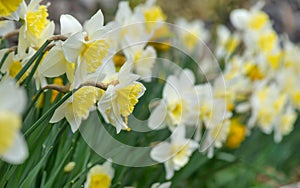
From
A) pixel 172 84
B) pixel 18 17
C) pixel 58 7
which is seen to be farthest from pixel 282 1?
pixel 18 17

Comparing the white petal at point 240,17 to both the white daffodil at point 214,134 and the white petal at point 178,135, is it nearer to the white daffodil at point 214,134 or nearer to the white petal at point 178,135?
the white daffodil at point 214,134

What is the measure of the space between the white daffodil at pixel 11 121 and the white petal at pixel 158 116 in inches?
33.1

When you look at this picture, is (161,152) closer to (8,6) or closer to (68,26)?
(68,26)

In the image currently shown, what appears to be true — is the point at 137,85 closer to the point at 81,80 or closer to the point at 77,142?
the point at 81,80

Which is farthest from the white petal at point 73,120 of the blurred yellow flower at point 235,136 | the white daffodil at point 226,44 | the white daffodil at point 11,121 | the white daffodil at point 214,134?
the white daffodil at point 226,44

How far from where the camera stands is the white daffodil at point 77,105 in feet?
2.90

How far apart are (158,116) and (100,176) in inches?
11.0

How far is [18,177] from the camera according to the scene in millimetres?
999

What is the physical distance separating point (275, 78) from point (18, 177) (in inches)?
59.5

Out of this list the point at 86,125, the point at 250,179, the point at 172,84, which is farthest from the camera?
the point at 250,179

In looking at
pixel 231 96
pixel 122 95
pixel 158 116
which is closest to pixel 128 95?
pixel 122 95

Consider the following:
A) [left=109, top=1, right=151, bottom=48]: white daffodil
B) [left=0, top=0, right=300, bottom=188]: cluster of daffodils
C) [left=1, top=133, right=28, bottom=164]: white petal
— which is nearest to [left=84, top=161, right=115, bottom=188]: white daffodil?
[left=0, top=0, right=300, bottom=188]: cluster of daffodils

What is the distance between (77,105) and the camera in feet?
2.95

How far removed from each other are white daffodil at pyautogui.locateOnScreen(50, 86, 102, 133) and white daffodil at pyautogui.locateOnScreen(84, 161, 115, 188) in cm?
23
